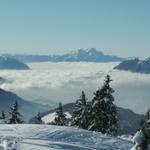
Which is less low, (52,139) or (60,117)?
(52,139)

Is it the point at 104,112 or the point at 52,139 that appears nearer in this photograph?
the point at 52,139

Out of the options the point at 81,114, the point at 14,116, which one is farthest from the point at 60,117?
the point at 81,114

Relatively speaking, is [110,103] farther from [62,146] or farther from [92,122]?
[62,146]

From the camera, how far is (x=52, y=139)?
4053 cm

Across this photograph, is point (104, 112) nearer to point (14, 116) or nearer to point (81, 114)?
point (81, 114)

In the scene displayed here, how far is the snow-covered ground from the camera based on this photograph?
120 feet

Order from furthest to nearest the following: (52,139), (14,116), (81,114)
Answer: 1. (14,116)
2. (81,114)
3. (52,139)

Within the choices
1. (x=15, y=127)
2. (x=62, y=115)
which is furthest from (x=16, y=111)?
(x=15, y=127)

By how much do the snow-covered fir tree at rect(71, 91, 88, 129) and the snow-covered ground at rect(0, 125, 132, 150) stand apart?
92.6 feet

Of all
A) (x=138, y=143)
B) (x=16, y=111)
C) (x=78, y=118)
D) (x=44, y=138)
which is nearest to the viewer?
(x=138, y=143)

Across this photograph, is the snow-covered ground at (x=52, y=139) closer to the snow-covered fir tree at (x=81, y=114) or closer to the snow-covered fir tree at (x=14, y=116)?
the snow-covered fir tree at (x=81, y=114)

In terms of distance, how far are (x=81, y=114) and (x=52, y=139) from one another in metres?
33.8

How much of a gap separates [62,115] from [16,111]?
25.3 feet

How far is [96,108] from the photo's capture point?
211 ft
